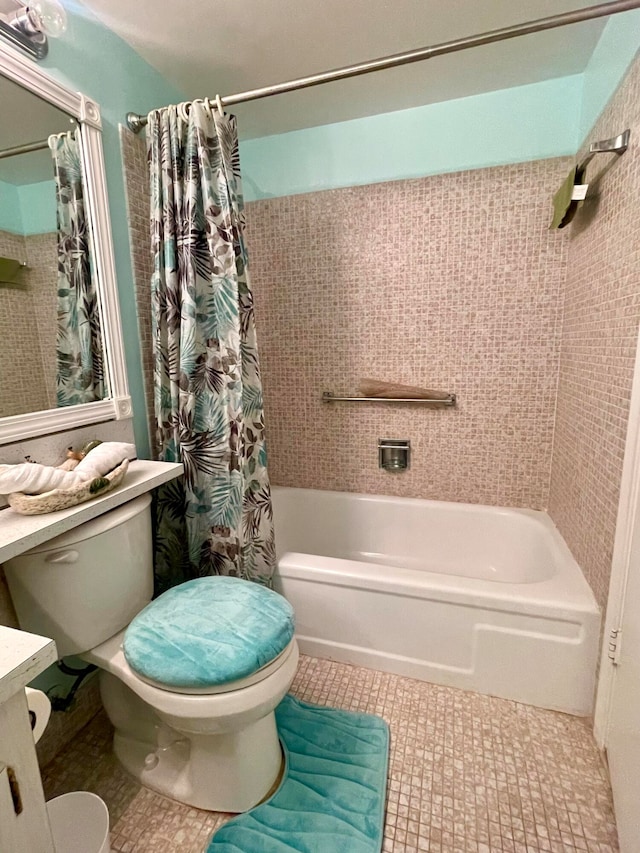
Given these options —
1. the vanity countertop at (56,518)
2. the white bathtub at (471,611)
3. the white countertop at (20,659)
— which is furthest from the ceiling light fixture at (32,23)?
the white bathtub at (471,611)

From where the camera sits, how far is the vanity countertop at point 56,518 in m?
0.81

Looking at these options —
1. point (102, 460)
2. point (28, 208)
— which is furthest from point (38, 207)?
point (102, 460)

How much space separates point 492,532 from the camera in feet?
6.19

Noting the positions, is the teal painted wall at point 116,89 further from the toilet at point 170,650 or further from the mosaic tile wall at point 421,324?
the mosaic tile wall at point 421,324

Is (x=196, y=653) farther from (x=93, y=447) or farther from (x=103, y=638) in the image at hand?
(x=93, y=447)

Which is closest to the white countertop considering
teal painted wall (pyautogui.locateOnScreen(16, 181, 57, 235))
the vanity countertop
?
the vanity countertop

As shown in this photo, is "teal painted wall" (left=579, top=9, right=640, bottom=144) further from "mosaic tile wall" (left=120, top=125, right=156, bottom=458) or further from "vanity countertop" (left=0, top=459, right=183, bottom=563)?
"vanity countertop" (left=0, top=459, right=183, bottom=563)

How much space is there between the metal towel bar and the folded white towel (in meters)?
1.14

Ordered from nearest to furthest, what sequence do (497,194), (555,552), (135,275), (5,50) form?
(5,50) → (135,275) → (555,552) → (497,194)

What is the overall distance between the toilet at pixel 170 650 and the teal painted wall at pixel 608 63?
5.80 feet

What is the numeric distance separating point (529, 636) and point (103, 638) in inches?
50.2

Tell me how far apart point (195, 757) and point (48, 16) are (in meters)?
1.98

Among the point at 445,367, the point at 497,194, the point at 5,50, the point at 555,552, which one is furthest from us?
the point at 445,367

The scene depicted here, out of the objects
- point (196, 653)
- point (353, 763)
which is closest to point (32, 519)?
point (196, 653)
